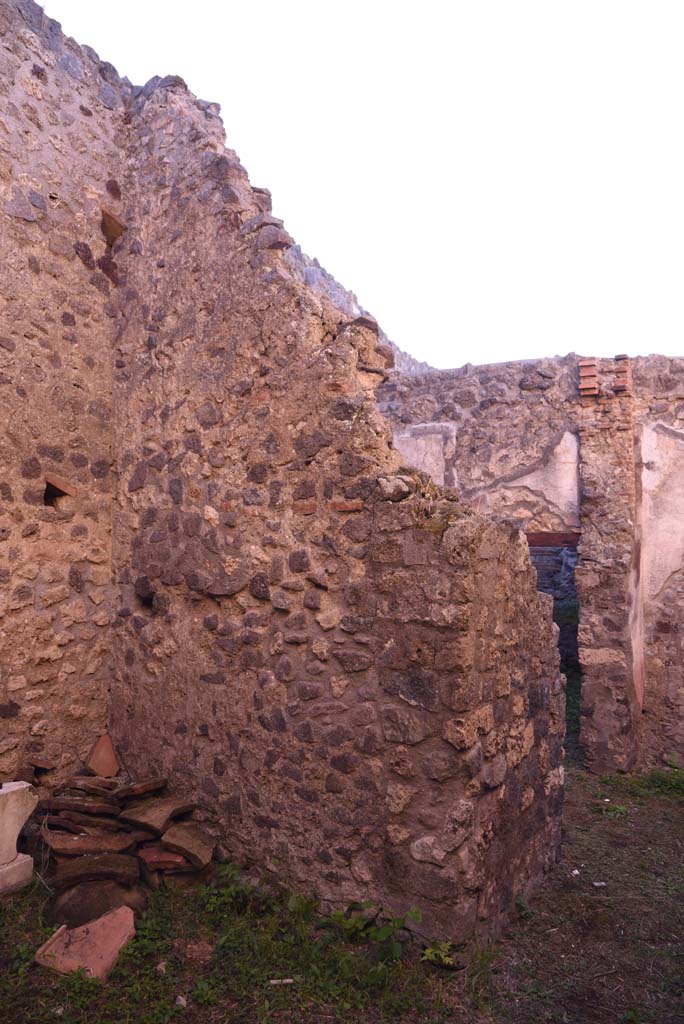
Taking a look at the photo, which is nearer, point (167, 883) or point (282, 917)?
point (282, 917)

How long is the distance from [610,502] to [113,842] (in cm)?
506

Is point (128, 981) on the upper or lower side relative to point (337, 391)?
lower

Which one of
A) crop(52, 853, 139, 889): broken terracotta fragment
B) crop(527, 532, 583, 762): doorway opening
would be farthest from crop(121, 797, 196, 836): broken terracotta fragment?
crop(527, 532, 583, 762): doorway opening

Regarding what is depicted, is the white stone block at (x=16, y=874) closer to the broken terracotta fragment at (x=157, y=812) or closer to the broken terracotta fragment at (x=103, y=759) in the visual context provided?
the broken terracotta fragment at (x=157, y=812)

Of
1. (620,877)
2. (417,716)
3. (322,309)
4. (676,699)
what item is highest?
(322,309)

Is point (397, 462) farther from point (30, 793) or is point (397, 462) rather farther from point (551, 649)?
point (30, 793)

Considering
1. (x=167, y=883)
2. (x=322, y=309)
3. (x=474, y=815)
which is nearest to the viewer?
(x=474, y=815)

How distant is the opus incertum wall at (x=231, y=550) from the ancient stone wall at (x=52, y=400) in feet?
0.05

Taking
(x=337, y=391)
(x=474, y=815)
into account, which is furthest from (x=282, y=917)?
(x=337, y=391)

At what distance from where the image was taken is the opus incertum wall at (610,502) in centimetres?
639

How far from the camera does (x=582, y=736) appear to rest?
Result: 6.45 metres

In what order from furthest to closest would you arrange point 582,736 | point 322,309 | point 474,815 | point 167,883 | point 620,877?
point 582,736
point 620,877
point 322,309
point 167,883
point 474,815

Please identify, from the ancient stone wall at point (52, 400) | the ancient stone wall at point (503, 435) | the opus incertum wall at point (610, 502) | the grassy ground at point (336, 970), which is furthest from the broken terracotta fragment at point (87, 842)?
the ancient stone wall at point (503, 435)

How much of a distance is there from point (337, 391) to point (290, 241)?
3.17ft
